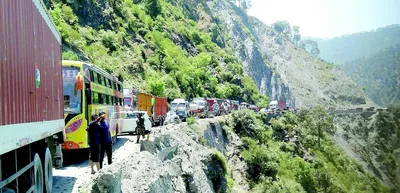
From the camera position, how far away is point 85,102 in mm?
14594

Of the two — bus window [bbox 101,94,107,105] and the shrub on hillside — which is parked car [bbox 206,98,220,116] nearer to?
the shrub on hillside

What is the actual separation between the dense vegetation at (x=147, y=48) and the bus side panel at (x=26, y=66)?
27149mm

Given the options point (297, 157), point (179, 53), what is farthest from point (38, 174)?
point (179, 53)

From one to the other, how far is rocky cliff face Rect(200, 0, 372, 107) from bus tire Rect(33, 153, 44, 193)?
12462 cm

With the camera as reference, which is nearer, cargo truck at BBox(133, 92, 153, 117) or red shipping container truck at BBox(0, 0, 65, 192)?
red shipping container truck at BBox(0, 0, 65, 192)

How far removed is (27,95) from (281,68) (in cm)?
16667

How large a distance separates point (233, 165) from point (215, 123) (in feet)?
14.2

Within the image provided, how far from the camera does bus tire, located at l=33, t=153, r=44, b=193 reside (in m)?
8.94

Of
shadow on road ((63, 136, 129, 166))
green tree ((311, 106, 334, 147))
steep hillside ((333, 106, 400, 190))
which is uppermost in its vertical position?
shadow on road ((63, 136, 129, 166))

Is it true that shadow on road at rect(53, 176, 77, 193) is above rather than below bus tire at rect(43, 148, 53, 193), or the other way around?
below

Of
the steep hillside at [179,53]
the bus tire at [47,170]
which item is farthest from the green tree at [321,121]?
the bus tire at [47,170]

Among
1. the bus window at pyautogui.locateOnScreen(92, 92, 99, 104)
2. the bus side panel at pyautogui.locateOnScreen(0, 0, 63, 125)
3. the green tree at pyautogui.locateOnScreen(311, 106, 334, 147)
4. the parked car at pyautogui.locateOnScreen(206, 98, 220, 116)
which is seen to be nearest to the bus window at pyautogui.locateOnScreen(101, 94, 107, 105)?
the bus window at pyautogui.locateOnScreen(92, 92, 99, 104)

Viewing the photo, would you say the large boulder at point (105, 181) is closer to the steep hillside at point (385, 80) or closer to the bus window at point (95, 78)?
the bus window at point (95, 78)

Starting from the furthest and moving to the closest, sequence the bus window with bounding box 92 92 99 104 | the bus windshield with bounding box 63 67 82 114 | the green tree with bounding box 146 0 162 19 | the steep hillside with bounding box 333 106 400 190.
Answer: the steep hillside with bounding box 333 106 400 190 < the green tree with bounding box 146 0 162 19 < the bus window with bounding box 92 92 99 104 < the bus windshield with bounding box 63 67 82 114
